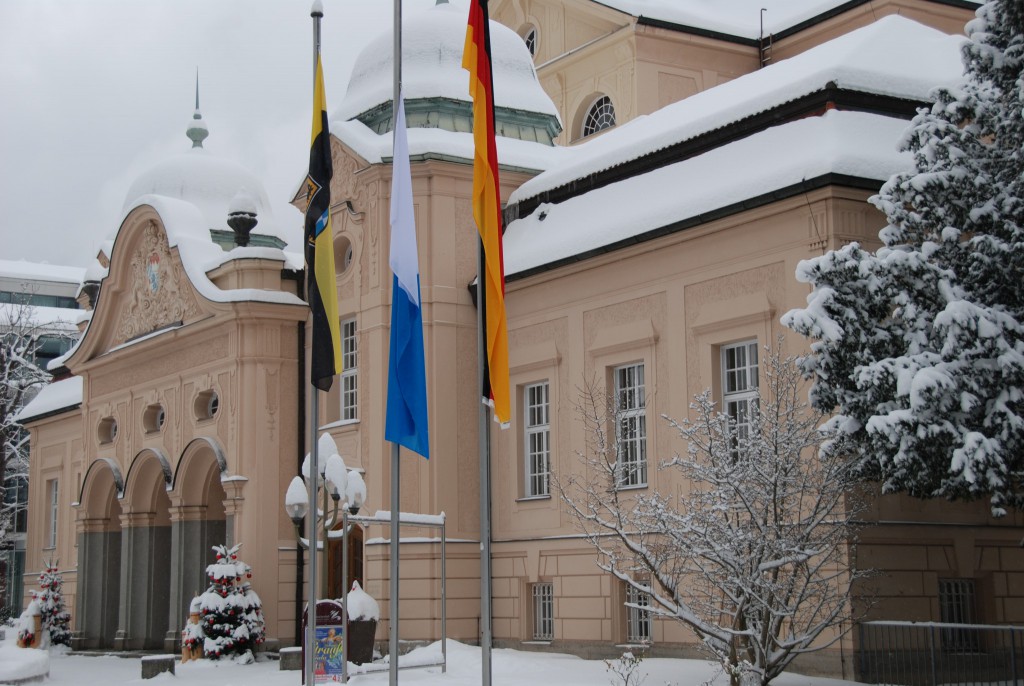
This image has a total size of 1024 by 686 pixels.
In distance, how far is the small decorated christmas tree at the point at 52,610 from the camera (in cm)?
3922

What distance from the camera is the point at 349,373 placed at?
30.0m

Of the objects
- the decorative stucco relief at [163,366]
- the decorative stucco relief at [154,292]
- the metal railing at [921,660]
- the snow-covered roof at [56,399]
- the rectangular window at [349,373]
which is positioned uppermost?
the decorative stucco relief at [154,292]

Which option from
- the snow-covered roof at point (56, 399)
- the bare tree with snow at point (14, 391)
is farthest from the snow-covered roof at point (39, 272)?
the snow-covered roof at point (56, 399)

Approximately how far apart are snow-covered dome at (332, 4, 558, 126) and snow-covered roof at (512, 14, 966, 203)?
4.88 metres

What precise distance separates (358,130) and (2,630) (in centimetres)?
2156

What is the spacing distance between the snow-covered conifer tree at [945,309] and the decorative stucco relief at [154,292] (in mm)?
18844

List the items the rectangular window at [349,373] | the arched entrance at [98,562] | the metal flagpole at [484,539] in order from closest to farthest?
the metal flagpole at [484,539] < the rectangular window at [349,373] < the arched entrance at [98,562]

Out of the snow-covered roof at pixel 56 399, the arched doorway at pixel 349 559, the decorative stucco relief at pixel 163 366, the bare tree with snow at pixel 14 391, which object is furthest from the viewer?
the bare tree with snow at pixel 14 391

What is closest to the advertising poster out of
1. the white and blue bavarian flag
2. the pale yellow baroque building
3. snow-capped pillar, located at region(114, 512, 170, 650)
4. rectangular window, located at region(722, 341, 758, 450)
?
the pale yellow baroque building

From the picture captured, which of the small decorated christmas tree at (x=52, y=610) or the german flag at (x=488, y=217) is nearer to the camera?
the german flag at (x=488, y=217)

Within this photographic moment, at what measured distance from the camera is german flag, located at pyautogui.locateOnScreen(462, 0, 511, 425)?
46.8ft

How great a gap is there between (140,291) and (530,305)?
12.8m

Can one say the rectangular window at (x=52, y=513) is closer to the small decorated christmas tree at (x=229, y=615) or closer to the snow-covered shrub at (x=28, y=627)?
the snow-covered shrub at (x=28, y=627)

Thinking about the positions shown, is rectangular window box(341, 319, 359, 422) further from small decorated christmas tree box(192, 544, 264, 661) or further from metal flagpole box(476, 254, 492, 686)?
metal flagpole box(476, 254, 492, 686)
